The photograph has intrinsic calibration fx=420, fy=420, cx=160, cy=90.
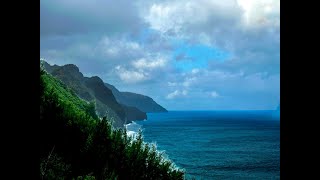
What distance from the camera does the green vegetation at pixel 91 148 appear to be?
13.0 m

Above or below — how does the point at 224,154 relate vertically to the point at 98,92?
below

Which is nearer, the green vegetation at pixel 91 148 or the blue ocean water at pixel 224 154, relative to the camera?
the green vegetation at pixel 91 148

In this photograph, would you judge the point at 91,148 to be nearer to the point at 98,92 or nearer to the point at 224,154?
the point at 224,154

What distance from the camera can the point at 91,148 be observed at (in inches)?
527

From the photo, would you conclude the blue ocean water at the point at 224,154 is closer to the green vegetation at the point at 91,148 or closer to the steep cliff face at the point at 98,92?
the steep cliff face at the point at 98,92

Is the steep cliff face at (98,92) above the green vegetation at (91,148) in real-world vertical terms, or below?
above

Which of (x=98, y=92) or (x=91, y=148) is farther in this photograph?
(x=98, y=92)

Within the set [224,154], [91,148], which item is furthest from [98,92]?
[91,148]

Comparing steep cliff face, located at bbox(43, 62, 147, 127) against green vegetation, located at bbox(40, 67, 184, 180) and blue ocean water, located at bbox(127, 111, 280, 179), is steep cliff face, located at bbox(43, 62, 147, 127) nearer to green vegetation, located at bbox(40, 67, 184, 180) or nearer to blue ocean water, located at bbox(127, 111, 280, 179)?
blue ocean water, located at bbox(127, 111, 280, 179)

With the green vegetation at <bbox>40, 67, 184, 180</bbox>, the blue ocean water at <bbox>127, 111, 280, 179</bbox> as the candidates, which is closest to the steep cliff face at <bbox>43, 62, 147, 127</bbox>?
the blue ocean water at <bbox>127, 111, 280, 179</bbox>

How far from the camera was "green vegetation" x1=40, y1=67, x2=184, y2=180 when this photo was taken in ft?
42.6

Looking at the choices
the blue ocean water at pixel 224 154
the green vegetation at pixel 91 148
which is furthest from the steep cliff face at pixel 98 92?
the green vegetation at pixel 91 148

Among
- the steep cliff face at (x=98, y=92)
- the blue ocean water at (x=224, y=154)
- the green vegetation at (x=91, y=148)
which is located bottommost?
the blue ocean water at (x=224, y=154)
